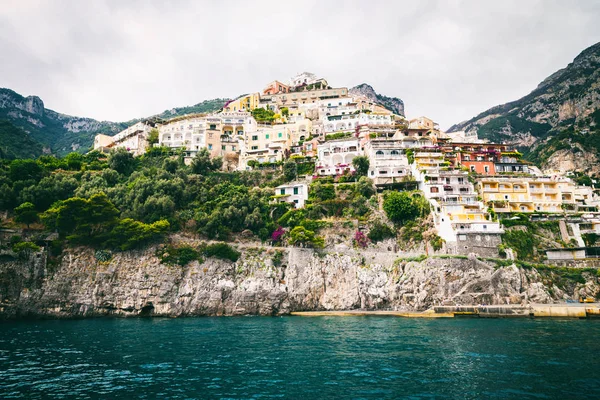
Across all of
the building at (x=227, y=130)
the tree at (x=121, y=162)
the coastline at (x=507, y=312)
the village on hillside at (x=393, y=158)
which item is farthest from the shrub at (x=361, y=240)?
the tree at (x=121, y=162)

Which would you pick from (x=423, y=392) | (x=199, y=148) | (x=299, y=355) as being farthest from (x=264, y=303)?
(x=199, y=148)

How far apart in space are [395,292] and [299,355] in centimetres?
2566

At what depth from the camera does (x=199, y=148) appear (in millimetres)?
77312

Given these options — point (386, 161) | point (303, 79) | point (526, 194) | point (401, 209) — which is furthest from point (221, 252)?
point (303, 79)

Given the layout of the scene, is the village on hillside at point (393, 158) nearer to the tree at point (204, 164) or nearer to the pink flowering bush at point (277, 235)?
the tree at point (204, 164)

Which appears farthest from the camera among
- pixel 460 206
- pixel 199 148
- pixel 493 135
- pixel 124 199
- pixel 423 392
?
pixel 493 135

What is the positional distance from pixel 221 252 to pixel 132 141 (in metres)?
43.1

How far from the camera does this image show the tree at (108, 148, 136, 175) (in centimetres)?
6831

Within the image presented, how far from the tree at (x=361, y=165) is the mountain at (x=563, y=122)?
42.9m

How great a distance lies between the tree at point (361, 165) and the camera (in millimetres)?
65062

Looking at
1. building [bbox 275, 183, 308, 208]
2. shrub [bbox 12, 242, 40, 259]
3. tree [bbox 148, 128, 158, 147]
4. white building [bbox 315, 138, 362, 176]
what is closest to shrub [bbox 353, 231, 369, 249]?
building [bbox 275, 183, 308, 208]

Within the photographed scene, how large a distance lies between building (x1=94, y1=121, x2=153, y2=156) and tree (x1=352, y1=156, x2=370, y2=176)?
142 feet

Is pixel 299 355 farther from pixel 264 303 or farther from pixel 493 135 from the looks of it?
pixel 493 135

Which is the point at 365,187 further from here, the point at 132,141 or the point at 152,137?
the point at 132,141
